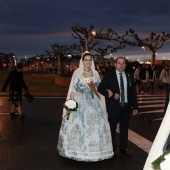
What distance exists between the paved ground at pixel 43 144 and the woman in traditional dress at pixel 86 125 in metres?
0.17

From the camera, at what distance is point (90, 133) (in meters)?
6.68

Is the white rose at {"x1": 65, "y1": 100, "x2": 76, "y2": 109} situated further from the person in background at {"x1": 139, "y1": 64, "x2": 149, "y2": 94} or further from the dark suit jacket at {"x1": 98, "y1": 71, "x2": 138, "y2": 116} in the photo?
the person in background at {"x1": 139, "y1": 64, "x2": 149, "y2": 94}

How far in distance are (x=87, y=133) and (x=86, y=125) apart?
0.44 feet

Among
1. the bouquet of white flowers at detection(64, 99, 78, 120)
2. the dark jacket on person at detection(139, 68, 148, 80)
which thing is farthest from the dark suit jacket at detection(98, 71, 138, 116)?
the dark jacket on person at detection(139, 68, 148, 80)

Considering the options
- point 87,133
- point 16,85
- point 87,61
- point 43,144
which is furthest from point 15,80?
point 87,133

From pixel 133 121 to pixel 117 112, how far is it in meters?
4.45

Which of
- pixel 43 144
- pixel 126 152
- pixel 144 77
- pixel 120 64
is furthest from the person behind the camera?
pixel 144 77

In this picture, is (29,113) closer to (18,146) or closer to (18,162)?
(18,146)

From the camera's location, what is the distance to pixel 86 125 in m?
6.73

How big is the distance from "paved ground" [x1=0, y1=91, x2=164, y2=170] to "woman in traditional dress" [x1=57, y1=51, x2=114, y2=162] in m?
0.17

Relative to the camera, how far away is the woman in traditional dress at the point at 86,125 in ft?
21.7

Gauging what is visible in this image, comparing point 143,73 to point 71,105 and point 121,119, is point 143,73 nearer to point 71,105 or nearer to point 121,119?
point 121,119

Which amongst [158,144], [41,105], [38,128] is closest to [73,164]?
[38,128]

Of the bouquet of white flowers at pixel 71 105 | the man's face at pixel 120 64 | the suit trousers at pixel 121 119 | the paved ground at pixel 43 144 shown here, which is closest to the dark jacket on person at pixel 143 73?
the paved ground at pixel 43 144
